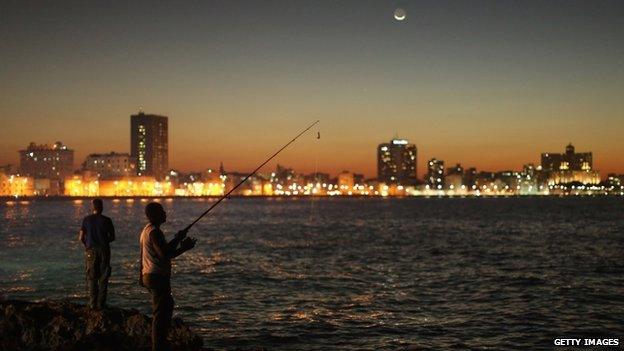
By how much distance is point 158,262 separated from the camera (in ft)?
23.3

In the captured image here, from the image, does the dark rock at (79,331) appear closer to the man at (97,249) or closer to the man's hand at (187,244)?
the man at (97,249)

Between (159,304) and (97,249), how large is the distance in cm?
341

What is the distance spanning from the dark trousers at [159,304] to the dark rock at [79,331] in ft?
3.79

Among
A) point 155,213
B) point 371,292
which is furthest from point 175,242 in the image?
point 371,292

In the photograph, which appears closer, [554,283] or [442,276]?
[554,283]

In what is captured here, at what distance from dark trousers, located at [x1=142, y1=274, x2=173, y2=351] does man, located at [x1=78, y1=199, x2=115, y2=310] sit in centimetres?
328

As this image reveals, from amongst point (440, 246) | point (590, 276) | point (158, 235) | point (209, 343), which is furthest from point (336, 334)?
point (440, 246)

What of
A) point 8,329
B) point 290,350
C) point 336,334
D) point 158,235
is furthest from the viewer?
point 336,334

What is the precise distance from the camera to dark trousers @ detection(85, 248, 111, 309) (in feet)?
33.5

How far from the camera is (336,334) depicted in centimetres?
1225

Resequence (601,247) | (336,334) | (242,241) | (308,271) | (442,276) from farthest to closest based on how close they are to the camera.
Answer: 1. (242,241)
2. (601,247)
3. (308,271)
4. (442,276)
5. (336,334)

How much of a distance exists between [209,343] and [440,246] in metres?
24.8

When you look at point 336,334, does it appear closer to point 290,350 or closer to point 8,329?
point 290,350

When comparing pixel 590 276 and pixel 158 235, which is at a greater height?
pixel 158 235
